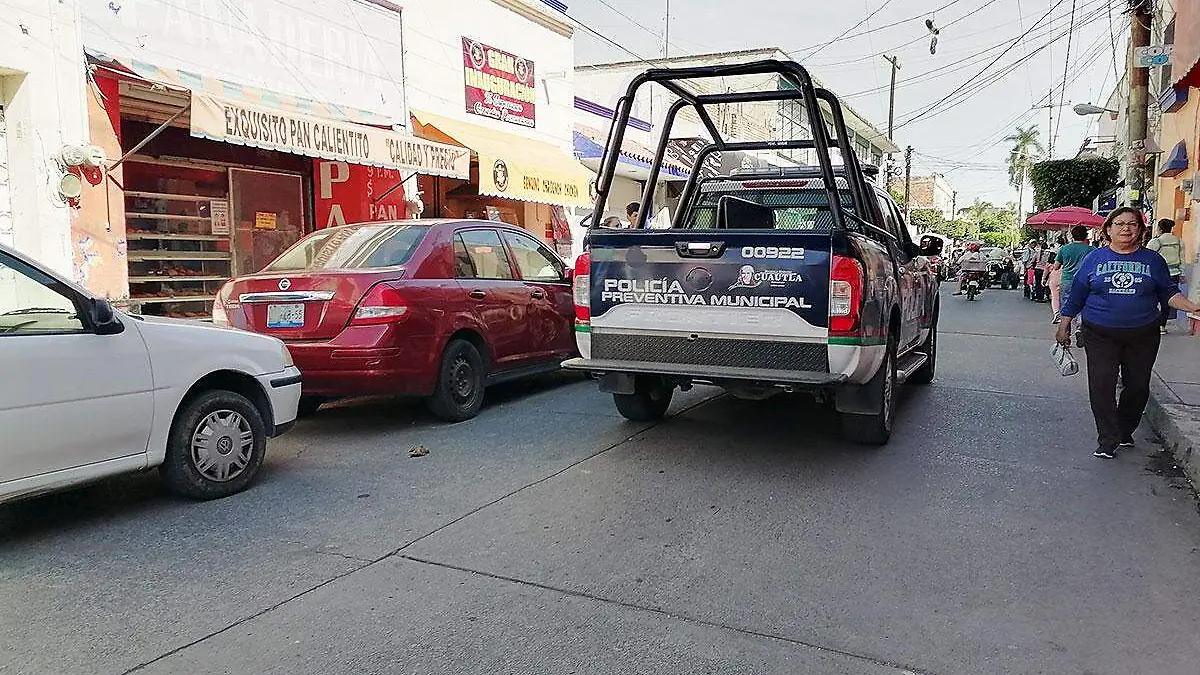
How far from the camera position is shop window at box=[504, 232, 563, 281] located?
316 inches

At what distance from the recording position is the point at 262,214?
42.2 feet

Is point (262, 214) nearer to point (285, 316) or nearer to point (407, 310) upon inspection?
point (285, 316)

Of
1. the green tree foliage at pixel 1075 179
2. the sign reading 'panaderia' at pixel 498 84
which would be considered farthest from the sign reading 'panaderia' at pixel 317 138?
the green tree foliage at pixel 1075 179

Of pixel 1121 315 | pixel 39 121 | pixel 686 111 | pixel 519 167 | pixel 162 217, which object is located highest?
pixel 686 111

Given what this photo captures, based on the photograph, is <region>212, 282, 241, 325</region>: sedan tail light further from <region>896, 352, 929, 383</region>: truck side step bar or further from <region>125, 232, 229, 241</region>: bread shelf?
<region>896, 352, 929, 383</region>: truck side step bar

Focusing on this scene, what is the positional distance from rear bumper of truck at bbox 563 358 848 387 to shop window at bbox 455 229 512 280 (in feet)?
5.67

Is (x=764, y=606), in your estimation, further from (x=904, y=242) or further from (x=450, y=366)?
(x=904, y=242)

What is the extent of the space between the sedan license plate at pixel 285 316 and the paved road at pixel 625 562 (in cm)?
86

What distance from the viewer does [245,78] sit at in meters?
10.8

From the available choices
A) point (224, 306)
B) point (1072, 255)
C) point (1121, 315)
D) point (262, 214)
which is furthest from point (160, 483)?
point (1072, 255)

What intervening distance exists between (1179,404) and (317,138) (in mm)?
9020

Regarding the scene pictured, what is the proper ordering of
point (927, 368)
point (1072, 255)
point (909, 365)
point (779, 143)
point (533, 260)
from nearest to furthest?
point (909, 365)
point (779, 143)
point (533, 260)
point (927, 368)
point (1072, 255)

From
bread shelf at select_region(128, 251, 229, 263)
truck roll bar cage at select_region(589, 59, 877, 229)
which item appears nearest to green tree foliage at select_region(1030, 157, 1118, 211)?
truck roll bar cage at select_region(589, 59, 877, 229)

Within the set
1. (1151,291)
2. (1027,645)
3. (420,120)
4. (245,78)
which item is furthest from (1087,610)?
(420,120)
